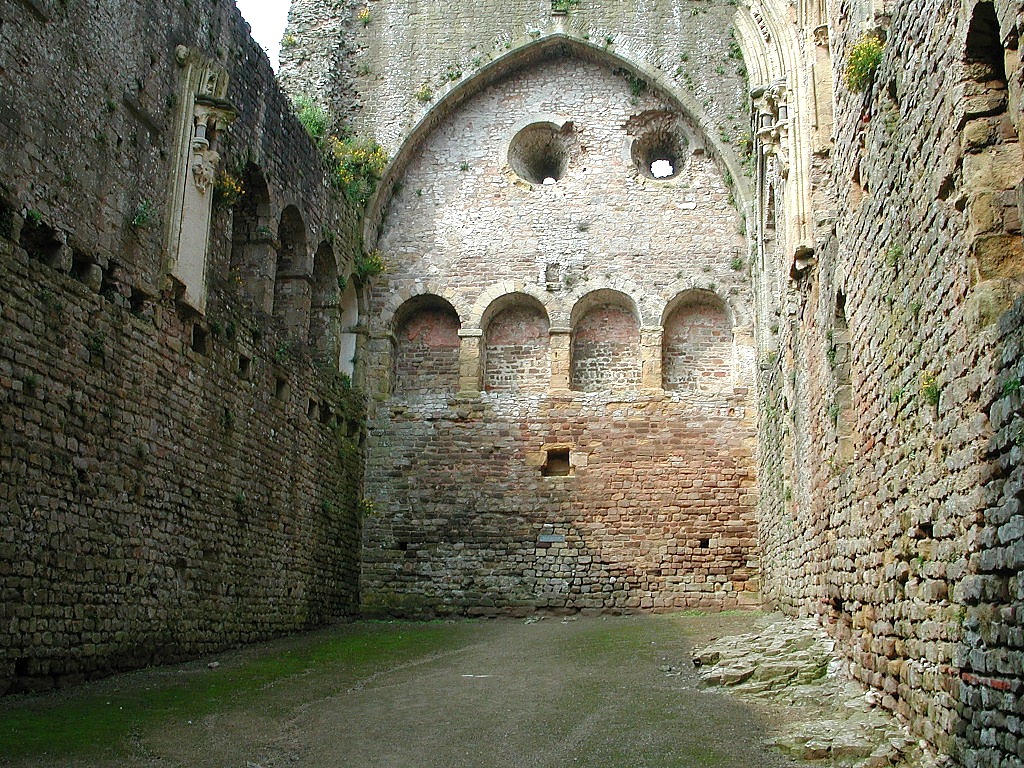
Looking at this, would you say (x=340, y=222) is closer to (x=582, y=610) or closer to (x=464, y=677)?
(x=582, y=610)

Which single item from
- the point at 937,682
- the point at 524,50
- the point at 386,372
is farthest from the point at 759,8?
the point at 937,682

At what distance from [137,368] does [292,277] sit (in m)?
5.22

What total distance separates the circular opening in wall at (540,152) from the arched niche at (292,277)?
205 inches

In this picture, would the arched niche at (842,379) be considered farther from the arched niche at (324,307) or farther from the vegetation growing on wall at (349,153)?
the vegetation growing on wall at (349,153)

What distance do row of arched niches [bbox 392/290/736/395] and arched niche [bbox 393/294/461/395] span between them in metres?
0.02

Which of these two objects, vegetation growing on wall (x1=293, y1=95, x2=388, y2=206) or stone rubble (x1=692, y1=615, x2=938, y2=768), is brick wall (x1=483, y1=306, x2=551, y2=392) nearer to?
vegetation growing on wall (x1=293, y1=95, x2=388, y2=206)

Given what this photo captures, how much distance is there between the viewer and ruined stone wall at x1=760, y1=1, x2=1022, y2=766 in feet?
17.0

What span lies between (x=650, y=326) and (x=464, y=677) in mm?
8939

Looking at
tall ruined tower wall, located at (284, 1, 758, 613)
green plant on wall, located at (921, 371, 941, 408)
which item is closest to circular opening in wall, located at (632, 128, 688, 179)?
tall ruined tower wall, located at (284, 1, 758, 613)

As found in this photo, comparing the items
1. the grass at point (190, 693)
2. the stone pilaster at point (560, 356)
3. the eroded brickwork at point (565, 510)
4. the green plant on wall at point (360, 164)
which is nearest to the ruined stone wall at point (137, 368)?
the grass at point (190, 693)

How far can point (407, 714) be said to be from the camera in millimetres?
8484

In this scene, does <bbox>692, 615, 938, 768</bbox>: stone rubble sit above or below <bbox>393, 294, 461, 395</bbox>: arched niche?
below

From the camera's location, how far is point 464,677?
1041 cm

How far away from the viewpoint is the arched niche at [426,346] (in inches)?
726
